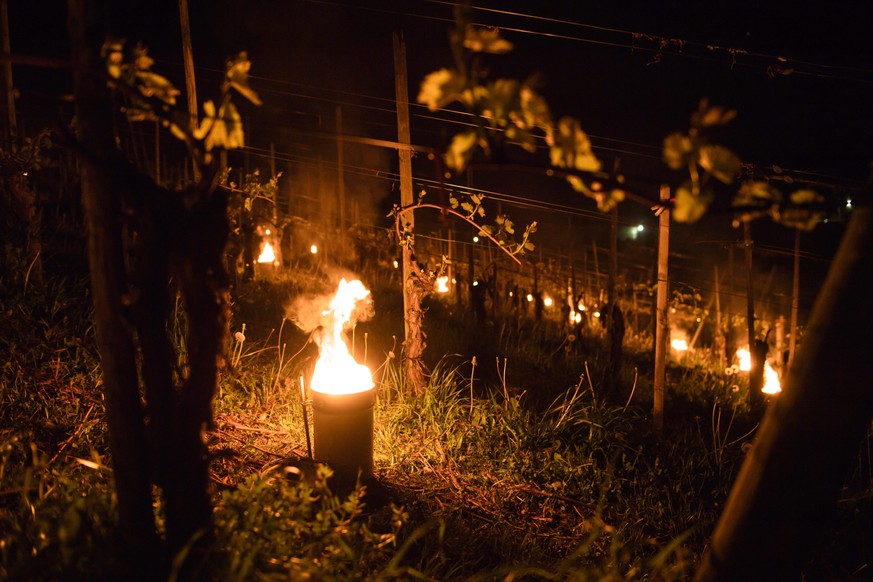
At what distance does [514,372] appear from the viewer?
8477 mm

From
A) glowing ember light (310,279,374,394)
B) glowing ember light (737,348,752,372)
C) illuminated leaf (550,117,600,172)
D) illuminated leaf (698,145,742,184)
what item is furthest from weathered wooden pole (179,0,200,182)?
glowing ember light (737,348,752,372)

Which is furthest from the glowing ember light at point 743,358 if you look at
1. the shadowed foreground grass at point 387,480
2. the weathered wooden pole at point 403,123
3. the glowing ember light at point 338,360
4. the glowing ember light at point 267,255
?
the glowing ember light at point 267,255

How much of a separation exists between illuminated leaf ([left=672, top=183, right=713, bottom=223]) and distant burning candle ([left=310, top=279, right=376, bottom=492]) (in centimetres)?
308

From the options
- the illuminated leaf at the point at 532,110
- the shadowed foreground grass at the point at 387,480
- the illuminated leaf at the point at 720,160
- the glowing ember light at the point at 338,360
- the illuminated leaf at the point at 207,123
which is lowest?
the shadowed foreground grass at the point at 387,480

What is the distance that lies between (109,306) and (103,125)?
84 cm

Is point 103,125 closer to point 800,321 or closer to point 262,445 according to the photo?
point 262,445

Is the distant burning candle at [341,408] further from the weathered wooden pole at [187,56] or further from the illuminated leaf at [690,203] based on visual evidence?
the weathered wooden pole at [187,56]

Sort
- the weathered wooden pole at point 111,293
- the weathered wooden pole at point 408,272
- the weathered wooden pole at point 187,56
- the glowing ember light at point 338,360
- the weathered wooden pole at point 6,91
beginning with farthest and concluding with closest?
the weathered wooden pole at point 187,56, the weathered wooden pole at point 408,272, the weathered wooden pole at point 6,91, the glowing ember light at point 338,360, the weathered wooden pole at point 111,293

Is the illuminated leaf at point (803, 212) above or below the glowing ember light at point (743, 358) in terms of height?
above

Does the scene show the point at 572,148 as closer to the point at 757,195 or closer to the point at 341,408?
the point at 757,195

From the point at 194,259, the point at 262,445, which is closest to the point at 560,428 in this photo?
the point at 262,445

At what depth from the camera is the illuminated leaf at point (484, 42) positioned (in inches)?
72.0

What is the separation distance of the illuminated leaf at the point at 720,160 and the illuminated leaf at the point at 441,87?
871 millimetres

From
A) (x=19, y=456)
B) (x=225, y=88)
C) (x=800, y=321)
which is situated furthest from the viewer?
(x=800, y=321)
